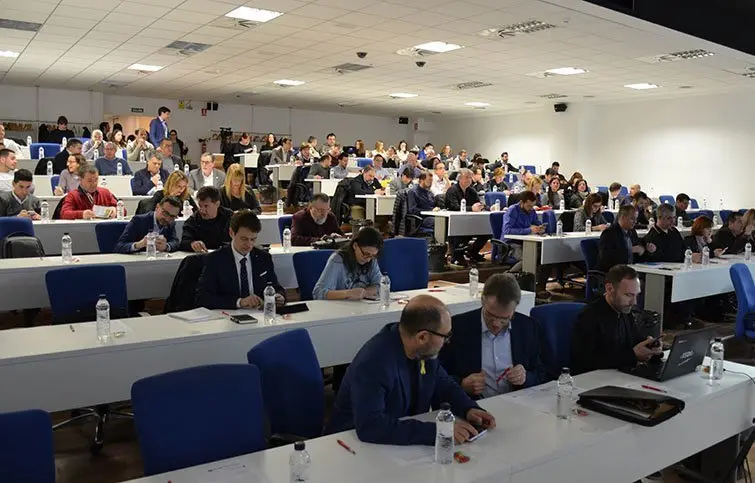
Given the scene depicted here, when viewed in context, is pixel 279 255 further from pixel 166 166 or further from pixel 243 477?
pixel 166 166

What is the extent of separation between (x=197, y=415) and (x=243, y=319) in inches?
59.5

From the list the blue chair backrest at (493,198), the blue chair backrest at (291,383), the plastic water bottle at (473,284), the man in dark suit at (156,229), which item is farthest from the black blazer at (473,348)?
the blue chair backrest at (493,198)

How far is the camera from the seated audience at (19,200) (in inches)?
270

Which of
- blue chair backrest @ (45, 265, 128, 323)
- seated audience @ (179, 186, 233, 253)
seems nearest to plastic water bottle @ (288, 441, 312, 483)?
blue chair backrest @ (45, 265, 128, 323)

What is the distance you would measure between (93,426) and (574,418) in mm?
2867

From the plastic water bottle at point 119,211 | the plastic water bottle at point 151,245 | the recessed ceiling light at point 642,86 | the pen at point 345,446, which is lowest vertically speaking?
the pen at point 345,446

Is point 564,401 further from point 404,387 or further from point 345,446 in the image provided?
point 345,446

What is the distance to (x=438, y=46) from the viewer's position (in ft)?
33.0

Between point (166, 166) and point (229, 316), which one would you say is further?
point (166, 166)

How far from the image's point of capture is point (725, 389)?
3104mm

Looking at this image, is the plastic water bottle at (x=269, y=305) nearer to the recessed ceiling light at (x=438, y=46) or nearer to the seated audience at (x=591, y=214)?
the seated audience at (x=591, y=214)

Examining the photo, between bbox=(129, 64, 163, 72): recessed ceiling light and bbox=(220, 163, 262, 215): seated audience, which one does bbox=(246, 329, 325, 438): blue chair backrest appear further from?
bbox=(129, 64, 163, 72): recessed ceiling light

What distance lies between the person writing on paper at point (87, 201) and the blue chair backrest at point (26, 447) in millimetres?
5384

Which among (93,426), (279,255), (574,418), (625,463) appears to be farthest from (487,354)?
(279,255)
